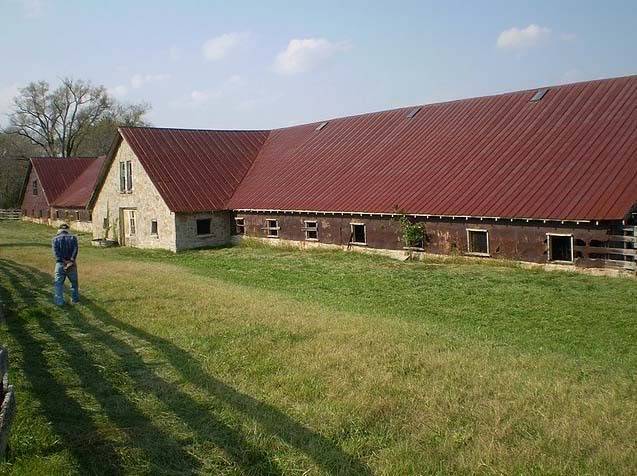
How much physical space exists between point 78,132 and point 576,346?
76.9 metres

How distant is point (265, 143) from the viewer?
120 ft

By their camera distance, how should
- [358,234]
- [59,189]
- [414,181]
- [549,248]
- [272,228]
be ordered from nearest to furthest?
[549,248] → [414,181] → [358,234] → [272,228] → [59,189]

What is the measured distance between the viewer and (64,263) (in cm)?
1259

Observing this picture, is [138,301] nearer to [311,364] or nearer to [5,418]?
[311,364]

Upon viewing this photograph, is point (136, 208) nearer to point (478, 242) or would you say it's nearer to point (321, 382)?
point (478, 242)

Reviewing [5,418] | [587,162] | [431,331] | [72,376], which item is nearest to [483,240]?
[587,162]

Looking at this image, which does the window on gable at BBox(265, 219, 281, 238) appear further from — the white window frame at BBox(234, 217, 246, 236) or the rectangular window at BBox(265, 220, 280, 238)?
the white window frame at BBox(234, 217, 246, 236)

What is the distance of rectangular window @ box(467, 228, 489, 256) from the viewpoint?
1978 cm

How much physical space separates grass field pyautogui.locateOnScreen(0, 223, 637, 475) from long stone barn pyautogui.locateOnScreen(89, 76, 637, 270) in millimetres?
4546

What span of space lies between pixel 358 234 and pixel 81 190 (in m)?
31.9

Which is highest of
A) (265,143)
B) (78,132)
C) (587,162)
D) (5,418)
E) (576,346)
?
(78,132)

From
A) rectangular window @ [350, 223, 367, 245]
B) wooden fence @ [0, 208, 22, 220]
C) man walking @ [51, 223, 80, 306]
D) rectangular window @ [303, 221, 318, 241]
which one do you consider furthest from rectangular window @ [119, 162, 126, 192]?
wooden fence @ [0, 208, 22, 220]

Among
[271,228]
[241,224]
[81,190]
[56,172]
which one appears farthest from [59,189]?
[271,228]

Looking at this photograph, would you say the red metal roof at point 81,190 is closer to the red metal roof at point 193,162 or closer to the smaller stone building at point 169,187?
the smaller stone building at point 169,187
